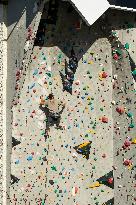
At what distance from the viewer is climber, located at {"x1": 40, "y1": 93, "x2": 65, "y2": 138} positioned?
827cm

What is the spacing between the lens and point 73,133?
8.33 meters

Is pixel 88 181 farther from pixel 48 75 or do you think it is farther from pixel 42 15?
pixel 42 15

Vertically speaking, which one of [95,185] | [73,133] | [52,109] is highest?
[52,109]

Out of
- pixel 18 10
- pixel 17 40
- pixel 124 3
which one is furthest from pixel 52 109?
pixel 124 3

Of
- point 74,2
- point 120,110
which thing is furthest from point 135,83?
point 74,2

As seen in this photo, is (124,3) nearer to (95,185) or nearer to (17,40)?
(17,40)

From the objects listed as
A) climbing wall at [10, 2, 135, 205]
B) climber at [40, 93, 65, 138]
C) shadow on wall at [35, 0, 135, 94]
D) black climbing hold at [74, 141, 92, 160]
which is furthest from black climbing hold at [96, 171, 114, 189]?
shadow on wall at [35, 0, 135, 94]

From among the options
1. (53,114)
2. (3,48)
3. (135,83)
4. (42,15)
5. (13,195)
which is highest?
(42,15)

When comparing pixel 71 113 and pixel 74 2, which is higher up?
pixel 74 2

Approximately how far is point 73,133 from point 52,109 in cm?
54

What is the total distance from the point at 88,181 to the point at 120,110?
133 centimetres

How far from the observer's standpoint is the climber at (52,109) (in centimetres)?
827

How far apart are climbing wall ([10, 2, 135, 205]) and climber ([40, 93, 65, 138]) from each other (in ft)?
0.24

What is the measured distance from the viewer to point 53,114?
326 inches
